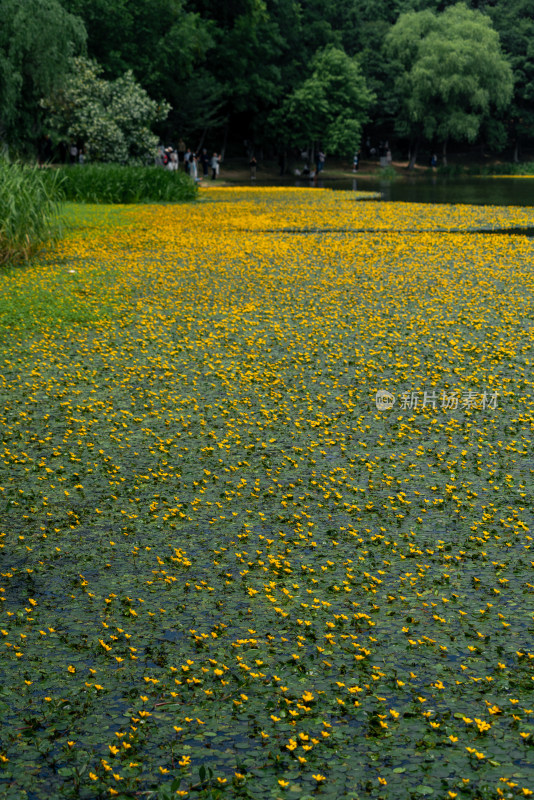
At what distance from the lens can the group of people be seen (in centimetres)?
4660

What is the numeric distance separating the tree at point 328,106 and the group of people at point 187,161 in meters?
5.69

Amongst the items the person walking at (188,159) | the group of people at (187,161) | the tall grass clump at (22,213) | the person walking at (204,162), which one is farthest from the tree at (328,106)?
the tall grass clump at (22,213)

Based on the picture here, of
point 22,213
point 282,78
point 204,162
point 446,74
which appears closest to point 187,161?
point 204,162

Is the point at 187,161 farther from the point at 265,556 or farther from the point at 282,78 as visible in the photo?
the point at 265,556

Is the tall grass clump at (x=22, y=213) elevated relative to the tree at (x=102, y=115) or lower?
lower

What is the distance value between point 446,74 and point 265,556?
6354 centimetres

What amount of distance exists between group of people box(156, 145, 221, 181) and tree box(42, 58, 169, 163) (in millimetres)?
1938

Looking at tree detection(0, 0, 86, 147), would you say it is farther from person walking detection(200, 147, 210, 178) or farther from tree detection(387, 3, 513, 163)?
tree detection(387, 3, 513, 163)

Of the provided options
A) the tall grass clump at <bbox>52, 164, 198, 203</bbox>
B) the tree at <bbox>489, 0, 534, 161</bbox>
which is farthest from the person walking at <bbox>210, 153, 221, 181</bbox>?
the tree at <bbox>489, 0, 534, 161</bbox>

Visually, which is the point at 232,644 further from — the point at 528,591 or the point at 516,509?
the point at 516,509

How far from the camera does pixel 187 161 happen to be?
170 ft

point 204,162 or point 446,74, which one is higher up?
point 446,74

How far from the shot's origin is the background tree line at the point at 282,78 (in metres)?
39.1

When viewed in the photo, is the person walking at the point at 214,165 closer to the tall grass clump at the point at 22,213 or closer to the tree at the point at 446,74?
the tree at the point at 446,74
